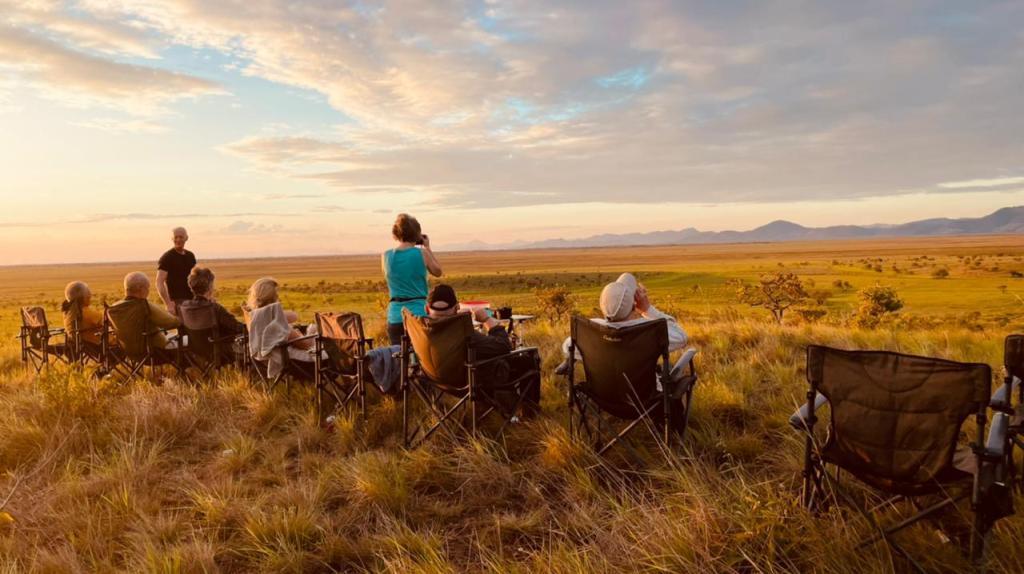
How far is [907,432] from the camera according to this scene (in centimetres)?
260

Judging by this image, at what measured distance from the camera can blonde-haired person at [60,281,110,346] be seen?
22.0 feet

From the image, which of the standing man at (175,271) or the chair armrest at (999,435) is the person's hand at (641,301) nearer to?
the chair armrest at (999,435)

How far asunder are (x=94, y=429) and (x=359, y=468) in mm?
2521

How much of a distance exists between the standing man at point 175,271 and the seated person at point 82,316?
72 cm

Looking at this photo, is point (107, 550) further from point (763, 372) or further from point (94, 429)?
point (763, 372)

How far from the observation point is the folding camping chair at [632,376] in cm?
371

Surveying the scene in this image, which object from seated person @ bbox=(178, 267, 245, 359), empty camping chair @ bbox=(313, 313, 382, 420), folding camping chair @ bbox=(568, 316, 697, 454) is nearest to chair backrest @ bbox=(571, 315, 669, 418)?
folding camping chair @ bbox=(568, 316, 697, 454)

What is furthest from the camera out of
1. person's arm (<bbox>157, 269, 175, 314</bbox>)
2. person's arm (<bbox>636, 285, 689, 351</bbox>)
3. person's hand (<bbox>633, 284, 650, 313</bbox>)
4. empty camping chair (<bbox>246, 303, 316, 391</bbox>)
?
person's arm (<bbox>157, 269, 175, 314</bbox>)

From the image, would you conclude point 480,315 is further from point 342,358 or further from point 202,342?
point 202,342

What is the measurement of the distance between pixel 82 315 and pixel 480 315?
4747 mm

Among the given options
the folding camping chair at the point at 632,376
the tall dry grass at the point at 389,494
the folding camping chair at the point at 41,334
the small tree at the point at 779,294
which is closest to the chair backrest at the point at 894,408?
the tall dry grass at the point at 389,494

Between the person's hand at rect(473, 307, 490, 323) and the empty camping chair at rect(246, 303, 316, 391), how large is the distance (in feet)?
4.52

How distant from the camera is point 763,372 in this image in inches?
231

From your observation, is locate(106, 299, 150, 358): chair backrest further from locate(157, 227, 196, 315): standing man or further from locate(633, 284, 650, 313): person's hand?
locate(633, 284, 650, 313): person's hand
